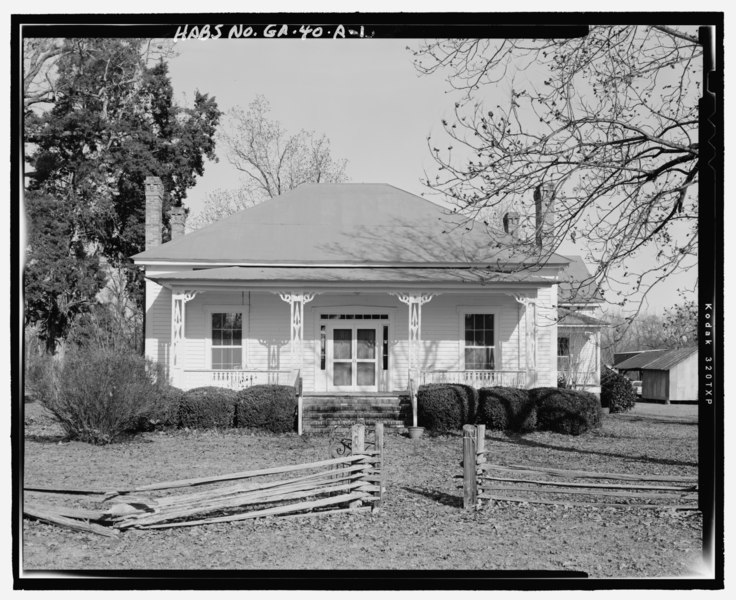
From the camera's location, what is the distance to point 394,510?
1003cm

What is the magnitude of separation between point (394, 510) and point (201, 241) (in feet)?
42.3

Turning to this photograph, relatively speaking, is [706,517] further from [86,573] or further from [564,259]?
[564,259]

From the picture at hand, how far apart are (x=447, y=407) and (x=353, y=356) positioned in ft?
14.1

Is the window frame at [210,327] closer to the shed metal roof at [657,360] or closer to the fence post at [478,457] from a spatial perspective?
the fence post at [478,457]

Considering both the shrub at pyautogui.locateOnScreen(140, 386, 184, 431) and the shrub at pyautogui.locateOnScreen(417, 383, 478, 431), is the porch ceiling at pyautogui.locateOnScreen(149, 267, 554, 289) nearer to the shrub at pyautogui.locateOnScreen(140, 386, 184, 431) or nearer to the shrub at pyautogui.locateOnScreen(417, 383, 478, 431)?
the shrub at pyautogui.locateOnScreen(417, 383, 478, 431)

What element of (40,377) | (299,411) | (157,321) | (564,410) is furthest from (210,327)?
(564,410)

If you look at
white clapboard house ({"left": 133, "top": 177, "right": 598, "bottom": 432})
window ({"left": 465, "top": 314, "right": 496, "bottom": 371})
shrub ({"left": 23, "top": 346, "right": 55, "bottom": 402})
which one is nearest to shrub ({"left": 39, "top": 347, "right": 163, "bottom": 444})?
shrub ({"left": 23, "top": 346, "right": 55, "bottom": 402})

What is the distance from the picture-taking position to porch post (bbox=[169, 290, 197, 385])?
19.3 m

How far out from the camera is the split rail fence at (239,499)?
811cm

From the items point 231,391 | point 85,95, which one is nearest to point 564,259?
point 231,391

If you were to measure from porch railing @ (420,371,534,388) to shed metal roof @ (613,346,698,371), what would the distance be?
1218cm

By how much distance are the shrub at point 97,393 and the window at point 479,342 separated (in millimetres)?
9039

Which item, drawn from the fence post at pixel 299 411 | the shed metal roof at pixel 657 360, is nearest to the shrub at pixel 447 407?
the fence post at pixel 299 411

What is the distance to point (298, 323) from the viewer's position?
20.2 m
